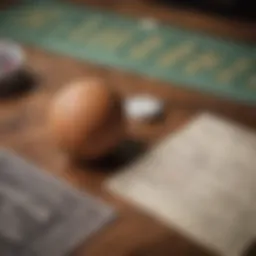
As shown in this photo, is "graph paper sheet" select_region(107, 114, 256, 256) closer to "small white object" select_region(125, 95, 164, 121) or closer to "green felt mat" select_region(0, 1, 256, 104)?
"small white object" select_region(125, 95, 164, 121)

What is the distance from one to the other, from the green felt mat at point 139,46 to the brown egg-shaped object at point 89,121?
0.93ft

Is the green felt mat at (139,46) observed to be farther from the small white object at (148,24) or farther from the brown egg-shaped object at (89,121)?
the brown egg-shaped object at (89,121)

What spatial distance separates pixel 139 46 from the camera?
120 cm

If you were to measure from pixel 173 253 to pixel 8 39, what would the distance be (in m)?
0.70

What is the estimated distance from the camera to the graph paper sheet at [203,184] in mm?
716

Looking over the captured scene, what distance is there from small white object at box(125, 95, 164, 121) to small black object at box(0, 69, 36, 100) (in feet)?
0.64

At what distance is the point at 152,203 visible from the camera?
2.49ft

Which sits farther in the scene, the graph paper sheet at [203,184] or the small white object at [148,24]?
the small white object at [148,24]

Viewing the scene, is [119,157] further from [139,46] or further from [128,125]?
[139,46]

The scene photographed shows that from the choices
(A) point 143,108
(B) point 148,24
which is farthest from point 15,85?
(B) point 148,24

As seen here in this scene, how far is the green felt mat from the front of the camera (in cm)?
108

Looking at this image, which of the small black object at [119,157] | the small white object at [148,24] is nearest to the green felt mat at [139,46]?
the small white object at [148,24]

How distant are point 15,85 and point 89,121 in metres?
0.31

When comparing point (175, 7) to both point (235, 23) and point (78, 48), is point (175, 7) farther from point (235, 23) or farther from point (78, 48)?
point (78, 48)
